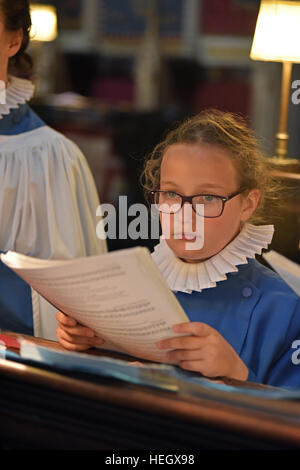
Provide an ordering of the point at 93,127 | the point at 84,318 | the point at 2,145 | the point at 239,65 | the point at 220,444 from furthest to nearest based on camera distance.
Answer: the point at 239,65
the point at 93,127
the point at 2,145
the point at 84,318
the point at 220,444

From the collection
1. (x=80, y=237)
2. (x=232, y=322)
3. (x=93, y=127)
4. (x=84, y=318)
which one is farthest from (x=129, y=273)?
(x=93, y=127)

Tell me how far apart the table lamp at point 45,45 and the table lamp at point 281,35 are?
2300 millimetres

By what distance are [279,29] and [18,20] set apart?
1.51 meters

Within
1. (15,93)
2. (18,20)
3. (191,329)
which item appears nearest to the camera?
(191,329)

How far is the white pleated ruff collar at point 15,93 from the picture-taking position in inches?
61.0

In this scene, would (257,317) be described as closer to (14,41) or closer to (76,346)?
(76,346)

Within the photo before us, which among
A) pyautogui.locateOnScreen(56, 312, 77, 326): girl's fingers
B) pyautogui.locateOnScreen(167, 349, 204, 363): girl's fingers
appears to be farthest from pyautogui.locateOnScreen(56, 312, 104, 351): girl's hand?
pyautogui.locateOnScreen(167, 349, 204, 363): girl's fingers

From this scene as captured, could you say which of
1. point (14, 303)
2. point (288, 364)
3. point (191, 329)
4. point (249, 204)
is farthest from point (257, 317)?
point (14, 303)

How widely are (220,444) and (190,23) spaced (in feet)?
36.4

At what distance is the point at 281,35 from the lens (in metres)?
2.67

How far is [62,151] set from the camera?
162cm

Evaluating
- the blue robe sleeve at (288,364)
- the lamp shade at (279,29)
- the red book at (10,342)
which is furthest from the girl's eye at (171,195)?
the lamp shade at (279,29)

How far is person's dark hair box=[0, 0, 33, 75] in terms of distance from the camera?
1.43m

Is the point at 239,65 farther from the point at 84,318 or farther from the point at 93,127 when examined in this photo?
the point at 84,318
